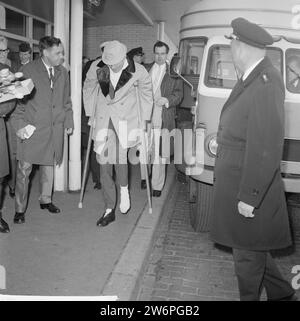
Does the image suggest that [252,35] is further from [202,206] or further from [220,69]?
[202,206]

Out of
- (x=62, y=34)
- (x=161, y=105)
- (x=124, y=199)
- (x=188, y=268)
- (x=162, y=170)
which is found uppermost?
(x=62, y=34)

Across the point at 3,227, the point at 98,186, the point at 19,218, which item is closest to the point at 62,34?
the point at 98,186

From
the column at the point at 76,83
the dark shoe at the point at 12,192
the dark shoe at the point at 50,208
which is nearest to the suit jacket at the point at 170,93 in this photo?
the column at the point at 76,83

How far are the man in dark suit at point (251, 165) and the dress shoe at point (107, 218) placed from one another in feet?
7.13

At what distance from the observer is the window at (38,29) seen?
37.5 feet

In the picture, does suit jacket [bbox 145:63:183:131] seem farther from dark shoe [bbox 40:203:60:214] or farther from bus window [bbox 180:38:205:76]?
dark shoe [bbox 40:203:60:214]

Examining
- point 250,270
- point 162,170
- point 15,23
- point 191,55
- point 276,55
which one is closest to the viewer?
point 250,270

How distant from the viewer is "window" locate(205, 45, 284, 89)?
499 centimetres

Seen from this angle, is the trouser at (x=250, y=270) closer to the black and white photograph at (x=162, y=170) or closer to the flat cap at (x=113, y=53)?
the black and white photograph at (x=162, y=170)

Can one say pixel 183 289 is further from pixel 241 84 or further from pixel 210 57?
pixel 210 57

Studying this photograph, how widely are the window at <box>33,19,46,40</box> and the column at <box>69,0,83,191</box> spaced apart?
5.82 meters

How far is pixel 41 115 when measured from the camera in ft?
16.3

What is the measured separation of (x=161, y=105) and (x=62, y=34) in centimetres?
165

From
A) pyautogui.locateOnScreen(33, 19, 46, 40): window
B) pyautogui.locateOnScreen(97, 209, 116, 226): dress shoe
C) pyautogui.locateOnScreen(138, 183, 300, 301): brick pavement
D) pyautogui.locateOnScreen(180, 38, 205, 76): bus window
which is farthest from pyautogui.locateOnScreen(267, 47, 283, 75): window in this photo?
pyautogui.locateOnScreen(33, 19, 46, 40): window
